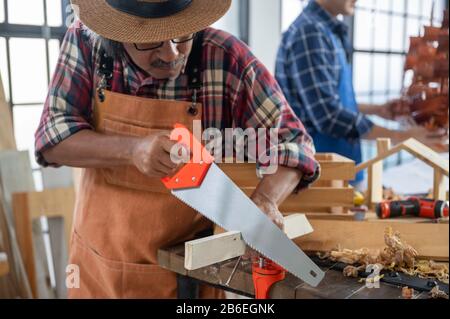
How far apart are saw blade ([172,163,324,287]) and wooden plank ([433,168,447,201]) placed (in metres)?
0.43

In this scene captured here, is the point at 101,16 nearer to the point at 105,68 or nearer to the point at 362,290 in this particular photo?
the point at 105,68

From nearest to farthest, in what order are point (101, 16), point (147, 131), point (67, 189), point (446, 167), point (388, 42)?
point (101, 16), point (147, 131), point (446, 167), point (388, 42), point (67, 189)

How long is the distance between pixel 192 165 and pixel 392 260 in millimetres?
340

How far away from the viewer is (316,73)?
91 centimetres

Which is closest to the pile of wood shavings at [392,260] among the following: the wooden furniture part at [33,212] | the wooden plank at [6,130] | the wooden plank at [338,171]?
the wooden plank at [338,171]

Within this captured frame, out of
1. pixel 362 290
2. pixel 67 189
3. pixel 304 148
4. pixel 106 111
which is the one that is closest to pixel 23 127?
pixel 106 111

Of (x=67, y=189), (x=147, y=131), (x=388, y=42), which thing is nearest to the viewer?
(x=147, y=131)

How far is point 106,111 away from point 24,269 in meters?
1.00

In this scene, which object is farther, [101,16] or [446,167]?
[446,167]

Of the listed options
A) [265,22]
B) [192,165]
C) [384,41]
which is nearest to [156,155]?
[192,165]

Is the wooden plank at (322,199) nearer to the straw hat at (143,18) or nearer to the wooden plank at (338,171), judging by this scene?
the wooden plank at (338,171)

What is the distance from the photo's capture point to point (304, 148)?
0.76 m

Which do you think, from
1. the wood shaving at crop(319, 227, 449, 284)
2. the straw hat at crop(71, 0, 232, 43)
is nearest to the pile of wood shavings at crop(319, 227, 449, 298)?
the wood shaving at crop(319, 227, 449, 284)

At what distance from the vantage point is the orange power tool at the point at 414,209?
92 cm
